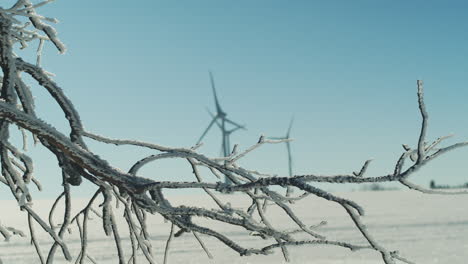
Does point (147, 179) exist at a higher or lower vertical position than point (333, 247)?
higher

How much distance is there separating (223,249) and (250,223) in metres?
5.03

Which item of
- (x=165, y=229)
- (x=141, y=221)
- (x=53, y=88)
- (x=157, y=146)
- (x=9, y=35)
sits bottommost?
(x=165, y=229)

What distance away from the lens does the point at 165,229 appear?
9930 millimetres

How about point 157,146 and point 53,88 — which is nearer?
point 157,146

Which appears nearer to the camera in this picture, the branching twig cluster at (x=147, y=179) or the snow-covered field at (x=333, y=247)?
the branching twig cluster at (x=147, y=179)

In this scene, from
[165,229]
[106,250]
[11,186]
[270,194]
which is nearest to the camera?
[270,194]

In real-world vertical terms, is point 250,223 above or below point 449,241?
above

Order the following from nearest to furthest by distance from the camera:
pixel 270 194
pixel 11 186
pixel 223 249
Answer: pixel 270 194, pixel 11 186, pixel 223 249

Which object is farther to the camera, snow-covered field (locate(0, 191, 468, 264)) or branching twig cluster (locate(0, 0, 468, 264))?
snow-covered field (locate(0, 191, 468, 264))

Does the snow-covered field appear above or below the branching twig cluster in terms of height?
below

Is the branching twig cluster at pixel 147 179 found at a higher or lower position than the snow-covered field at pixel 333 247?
higher

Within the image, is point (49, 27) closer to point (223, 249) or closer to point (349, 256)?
point (349, 256)

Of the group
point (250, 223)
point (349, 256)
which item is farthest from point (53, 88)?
point (349, 256)

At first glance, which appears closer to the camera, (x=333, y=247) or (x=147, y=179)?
(x=147, y=179)
